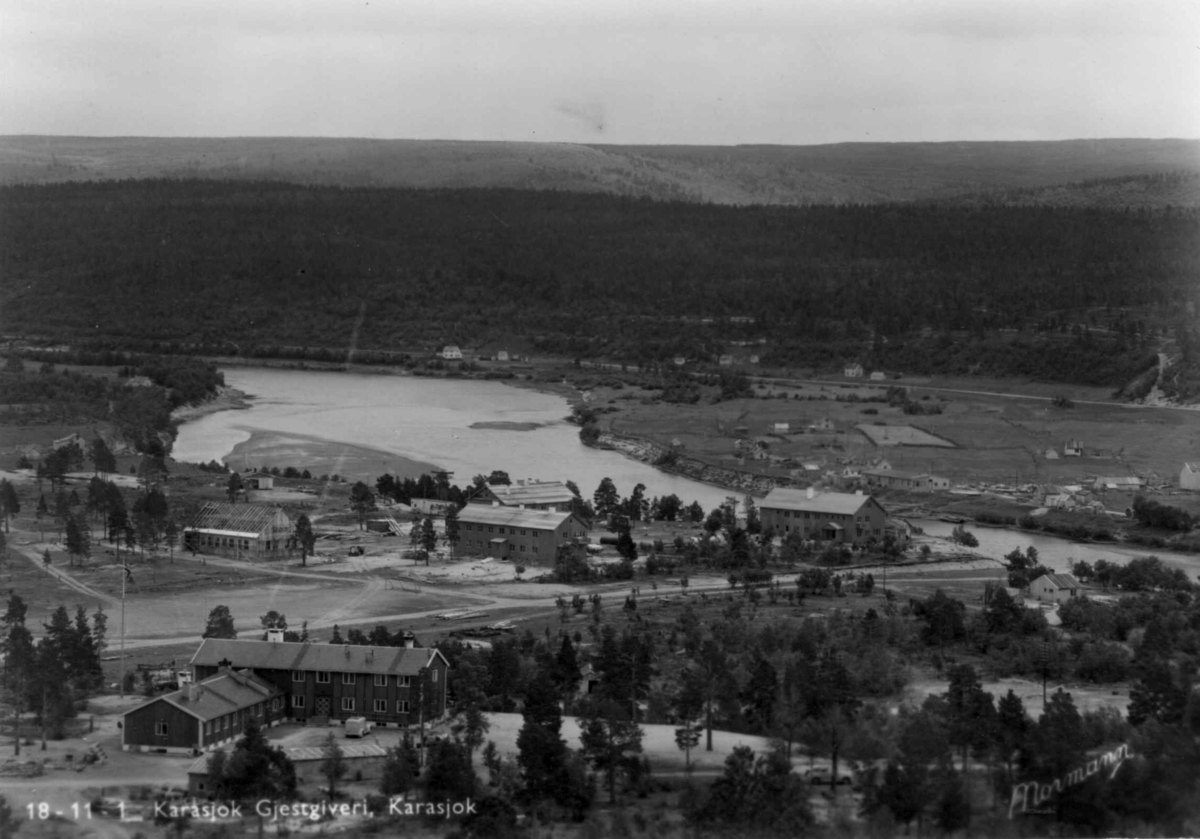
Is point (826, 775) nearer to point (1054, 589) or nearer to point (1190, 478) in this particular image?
point (1054, 589)

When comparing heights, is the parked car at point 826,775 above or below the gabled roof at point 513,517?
above

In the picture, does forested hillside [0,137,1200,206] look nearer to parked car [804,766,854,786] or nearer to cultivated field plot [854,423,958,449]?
cultivated field plot [854,423,958,449]

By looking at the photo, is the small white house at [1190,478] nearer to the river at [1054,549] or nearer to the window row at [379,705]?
the river at [1054,549]

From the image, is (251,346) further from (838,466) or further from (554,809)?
(554,809)

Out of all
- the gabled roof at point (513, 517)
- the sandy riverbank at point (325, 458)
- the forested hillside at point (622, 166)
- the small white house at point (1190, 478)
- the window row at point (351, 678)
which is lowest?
the sandy riverbank at point (325, 458)

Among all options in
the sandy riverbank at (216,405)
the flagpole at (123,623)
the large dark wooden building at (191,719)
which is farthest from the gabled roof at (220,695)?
the sandy riverbank at (216,405)

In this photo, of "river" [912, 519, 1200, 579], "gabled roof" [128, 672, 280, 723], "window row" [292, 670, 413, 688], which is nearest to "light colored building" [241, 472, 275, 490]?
"river" [912, 519, 1200, 579]

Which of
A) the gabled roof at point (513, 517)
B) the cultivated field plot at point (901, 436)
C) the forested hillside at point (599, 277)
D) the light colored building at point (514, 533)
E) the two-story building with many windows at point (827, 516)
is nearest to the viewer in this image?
the light colored building at point (514, 533)

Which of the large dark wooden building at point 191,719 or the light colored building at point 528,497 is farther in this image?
the light colored building at point 528,497
